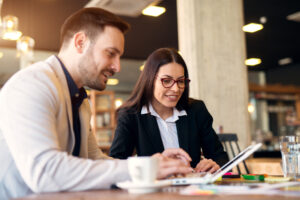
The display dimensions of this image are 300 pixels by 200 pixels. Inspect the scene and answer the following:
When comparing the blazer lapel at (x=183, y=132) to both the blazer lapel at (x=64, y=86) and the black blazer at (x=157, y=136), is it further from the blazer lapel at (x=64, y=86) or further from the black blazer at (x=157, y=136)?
the blazer lapel at (x=64, y=86)

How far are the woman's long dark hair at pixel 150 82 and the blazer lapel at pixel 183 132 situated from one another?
11 cm

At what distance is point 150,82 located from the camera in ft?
7.76

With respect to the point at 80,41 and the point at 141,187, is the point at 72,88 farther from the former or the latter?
the point at 141,187

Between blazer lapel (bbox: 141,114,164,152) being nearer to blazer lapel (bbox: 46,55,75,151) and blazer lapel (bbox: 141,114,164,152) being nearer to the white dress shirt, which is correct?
the white dress shirt

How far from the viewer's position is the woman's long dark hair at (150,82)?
2.33 metres

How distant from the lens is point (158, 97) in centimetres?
230

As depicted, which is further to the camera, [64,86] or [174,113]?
[174,113]

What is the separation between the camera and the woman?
2225 mm

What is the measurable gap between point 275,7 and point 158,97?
572 cm

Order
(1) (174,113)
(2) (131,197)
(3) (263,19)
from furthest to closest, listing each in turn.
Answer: (3) (263,19) → (1) (174,113) → (2) (131,197)

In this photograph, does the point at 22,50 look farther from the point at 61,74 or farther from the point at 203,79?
the point at 61,74

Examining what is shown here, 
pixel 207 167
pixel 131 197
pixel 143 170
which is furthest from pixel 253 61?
pixel 131 197

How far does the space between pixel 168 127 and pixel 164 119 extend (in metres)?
0.07

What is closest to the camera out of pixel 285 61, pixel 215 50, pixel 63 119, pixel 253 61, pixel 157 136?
pixel 63 119
